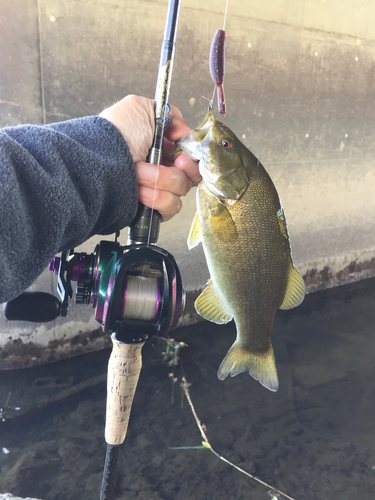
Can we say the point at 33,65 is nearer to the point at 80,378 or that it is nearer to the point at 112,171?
the point at 112,171

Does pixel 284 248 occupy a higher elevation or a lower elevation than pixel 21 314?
higher

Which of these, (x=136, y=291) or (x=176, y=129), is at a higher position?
(x=176, y=129)

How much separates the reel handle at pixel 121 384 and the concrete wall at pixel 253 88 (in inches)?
63.5

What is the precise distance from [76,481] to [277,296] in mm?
1478

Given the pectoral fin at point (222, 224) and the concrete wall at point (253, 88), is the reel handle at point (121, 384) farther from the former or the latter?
the concrete wall at point (253, 88)

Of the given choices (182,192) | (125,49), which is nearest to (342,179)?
(125,49)

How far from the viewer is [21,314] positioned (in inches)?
41.6

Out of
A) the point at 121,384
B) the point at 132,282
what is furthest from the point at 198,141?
the point at 121,384

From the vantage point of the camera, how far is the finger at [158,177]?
1.03m

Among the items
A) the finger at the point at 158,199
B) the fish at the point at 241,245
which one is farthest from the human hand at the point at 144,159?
the fish at the point at 241,245

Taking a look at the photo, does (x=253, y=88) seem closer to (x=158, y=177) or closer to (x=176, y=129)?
(x=176, y=129)

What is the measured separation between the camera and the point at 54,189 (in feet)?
2.72

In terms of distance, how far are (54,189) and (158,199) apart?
0.99ft

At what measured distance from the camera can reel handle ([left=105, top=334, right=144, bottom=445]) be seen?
119 centimetres
